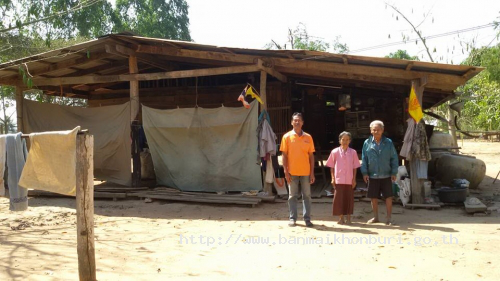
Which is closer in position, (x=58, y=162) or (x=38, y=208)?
(x=58, y=162)

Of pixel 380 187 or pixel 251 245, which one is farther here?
pixel 380 187

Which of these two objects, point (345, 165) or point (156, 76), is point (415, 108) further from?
point (156, 76)

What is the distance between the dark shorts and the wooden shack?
214cm

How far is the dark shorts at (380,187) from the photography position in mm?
5789

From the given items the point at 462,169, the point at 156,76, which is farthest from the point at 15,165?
the point at 462,169

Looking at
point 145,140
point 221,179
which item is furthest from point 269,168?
point 145,140

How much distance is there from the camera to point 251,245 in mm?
4844

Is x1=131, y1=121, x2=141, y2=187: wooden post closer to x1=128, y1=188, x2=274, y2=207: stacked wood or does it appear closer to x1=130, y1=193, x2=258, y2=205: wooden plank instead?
x1=128, y1=188, x2=274, y2=207: stacked wood

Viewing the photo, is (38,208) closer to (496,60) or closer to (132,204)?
(132,204)

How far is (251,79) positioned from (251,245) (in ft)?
20.5

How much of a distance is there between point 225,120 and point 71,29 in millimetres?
19763

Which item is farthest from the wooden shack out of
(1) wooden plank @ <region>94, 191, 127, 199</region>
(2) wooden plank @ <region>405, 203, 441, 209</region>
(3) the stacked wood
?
(2) wooden plank @ <region>405, 203, 441, 209</region>

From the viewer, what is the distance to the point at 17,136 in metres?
4.97

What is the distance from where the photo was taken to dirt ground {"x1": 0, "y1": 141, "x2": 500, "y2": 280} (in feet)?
12.5
